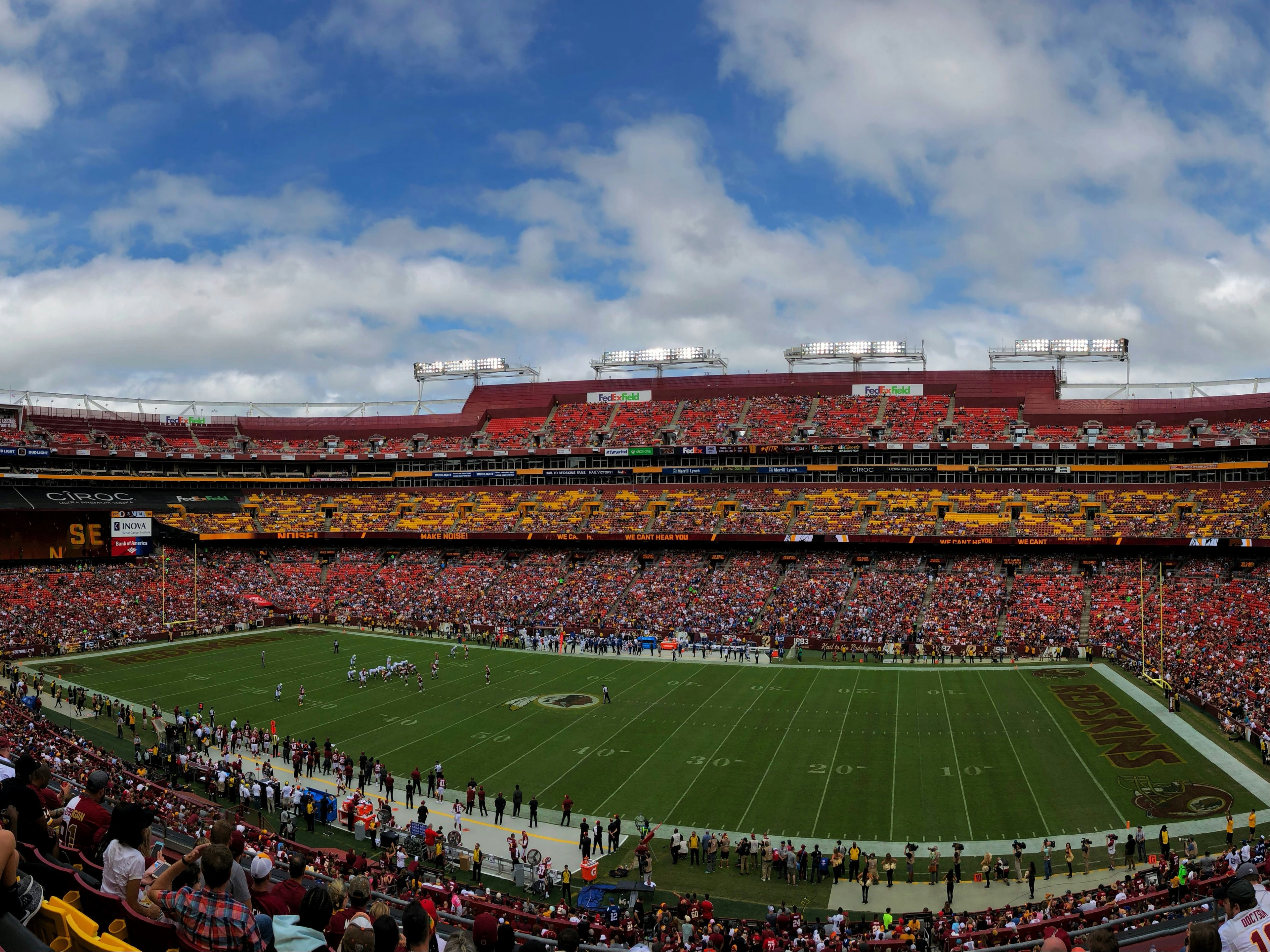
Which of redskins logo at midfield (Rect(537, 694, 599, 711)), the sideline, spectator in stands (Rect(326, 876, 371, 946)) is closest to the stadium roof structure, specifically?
the sideline

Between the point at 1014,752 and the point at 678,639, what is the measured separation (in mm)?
23958

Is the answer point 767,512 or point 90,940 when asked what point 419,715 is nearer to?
point 90,940

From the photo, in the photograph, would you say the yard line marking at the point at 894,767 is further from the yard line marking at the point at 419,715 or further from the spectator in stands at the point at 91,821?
the spectator in stands at the point at 91,821

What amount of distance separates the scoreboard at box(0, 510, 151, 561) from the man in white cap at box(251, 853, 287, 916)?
63.8 metres

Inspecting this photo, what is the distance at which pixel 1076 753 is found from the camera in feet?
95.1

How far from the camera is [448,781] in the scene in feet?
89.0

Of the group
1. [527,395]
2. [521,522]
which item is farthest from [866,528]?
[527,395]

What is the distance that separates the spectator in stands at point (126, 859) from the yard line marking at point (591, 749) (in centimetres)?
2060

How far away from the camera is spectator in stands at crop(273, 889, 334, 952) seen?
5.55 meters

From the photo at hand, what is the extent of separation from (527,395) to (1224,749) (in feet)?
223

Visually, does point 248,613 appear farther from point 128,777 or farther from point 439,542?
point 128,777

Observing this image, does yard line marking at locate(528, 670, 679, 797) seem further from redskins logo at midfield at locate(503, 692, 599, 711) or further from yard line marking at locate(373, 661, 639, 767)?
redskins logo at midfield at locate(503, 692, 599, 711)

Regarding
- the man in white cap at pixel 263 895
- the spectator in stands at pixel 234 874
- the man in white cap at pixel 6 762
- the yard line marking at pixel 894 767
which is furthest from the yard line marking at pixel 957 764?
the man in white cap at pixel 6 762

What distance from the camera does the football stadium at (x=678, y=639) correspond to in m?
21.4
